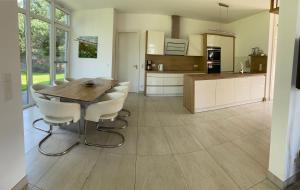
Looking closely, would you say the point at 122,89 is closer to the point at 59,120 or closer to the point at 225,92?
the point at 59,120

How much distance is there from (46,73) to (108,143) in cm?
397

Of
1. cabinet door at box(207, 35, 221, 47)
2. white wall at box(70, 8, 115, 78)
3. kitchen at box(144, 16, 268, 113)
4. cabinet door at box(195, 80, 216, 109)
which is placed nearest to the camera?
cabinet door at box(195, 80, 216, 109)

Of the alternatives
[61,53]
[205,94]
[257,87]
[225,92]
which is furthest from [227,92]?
[61,53]

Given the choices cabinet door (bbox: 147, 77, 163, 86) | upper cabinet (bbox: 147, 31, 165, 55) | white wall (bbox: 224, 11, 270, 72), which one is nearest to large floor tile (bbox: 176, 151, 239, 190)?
cabinet door (bbox: 147, 77, 163, 86)

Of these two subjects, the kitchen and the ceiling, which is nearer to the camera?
the kitchen

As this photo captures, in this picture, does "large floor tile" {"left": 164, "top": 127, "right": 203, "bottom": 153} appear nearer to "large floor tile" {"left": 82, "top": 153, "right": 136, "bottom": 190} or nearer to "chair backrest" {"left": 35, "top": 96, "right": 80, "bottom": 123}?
"large floor tile" {"left": 82, "top": 153, "right": 136, "bottom": 190}

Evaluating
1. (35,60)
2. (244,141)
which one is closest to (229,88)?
(244,141)

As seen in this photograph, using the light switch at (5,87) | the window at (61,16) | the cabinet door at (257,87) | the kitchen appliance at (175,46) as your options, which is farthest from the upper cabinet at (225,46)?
the light switch at (5,87)

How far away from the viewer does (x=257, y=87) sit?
655cm

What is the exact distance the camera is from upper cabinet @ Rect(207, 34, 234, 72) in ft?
24.6

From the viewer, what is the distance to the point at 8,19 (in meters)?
1.85

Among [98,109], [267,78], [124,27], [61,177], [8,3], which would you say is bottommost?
[61,177]

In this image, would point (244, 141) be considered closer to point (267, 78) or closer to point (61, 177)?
point (61, 177)

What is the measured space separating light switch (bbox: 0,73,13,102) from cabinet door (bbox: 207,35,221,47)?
666cm
